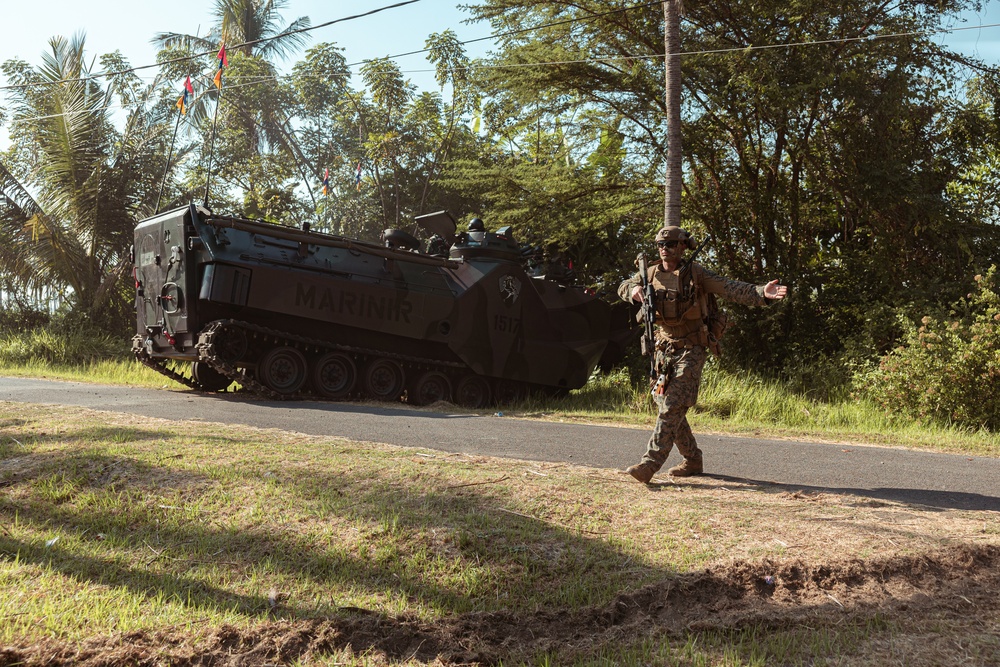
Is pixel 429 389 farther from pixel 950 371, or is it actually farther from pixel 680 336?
pixel 680 336

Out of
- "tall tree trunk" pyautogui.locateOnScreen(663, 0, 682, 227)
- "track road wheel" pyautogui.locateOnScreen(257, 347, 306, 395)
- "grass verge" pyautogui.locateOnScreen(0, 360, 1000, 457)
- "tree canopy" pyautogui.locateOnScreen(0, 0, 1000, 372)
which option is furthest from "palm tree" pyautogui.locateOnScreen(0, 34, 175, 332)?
"tall tree trunk" pyautogui.locateOnScreen(663, 0, 682, 227)

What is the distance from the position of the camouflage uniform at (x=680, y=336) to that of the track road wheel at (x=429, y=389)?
8.30 metres

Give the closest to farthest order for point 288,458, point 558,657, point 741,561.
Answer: point 558,657, point 741,561, point 288,458

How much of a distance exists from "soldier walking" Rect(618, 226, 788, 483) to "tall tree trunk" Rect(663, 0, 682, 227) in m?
7.31

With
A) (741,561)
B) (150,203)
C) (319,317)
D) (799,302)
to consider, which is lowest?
(741,561)

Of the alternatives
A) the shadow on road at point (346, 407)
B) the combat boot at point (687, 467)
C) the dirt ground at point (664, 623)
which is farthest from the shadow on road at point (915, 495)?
the shadow on road at point (346, 407)

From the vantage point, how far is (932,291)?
13.8 m

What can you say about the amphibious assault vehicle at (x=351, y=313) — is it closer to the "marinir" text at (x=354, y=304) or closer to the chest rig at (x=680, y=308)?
the "marinir" text at (x=354, y=304)

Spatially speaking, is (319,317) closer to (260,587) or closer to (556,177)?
(556,177)

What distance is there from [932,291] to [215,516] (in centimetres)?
1236

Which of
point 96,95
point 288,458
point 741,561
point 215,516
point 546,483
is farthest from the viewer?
point 96,95

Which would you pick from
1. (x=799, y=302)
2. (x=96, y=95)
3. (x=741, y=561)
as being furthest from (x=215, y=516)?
(x=96, y=95)

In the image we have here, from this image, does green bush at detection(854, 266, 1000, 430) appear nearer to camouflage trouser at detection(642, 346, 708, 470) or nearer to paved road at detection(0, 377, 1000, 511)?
paved road at detection(0, 377, 1000, 511)

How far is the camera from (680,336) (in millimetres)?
6219
